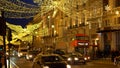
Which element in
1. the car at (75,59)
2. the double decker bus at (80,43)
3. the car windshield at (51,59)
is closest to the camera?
the car windshield at (51,59)

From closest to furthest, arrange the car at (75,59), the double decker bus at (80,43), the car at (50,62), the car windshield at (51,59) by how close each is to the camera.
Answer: the car at (50,62) < the car windshield at (51,59) < the car at (75,59) < the double decker bus at (80,43)

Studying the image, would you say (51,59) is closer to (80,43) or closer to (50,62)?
(50,62)

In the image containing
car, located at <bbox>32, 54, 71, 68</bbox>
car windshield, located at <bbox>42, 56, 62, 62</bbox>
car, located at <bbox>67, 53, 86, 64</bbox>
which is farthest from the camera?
car, located at <bbox>67, 53, 86, 64</bbox>

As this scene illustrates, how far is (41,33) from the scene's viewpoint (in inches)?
4779

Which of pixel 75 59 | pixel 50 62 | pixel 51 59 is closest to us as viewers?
pixel 50 62

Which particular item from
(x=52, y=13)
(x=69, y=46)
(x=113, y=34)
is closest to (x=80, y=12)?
(x=113, y=34)

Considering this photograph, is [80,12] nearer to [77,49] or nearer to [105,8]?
[105,8]

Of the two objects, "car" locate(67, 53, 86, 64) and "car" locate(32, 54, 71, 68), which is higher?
"car" locate(32, 54, 71, 68)

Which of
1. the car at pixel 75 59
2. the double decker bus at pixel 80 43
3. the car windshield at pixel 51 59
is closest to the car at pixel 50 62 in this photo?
the car windshield at pixel 51 59

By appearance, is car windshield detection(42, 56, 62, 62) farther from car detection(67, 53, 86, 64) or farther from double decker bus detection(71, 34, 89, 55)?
double decker bus detection(71, 34, 89, 55)

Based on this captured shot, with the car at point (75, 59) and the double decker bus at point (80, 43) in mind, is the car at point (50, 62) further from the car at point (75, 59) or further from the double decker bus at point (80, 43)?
the double decker bus at point (80, 43)

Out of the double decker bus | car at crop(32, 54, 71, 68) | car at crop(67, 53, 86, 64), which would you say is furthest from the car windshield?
the double decker bus

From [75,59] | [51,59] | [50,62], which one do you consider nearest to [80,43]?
[75,59]

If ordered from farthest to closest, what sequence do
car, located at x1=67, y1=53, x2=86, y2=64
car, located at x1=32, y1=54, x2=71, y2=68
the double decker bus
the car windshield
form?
the double decker bus → car, located at x1=67, y1=53, x2=86, y2=64 → the car windshield → car, located at x1=32, y1=54, x2=71, y2=68
